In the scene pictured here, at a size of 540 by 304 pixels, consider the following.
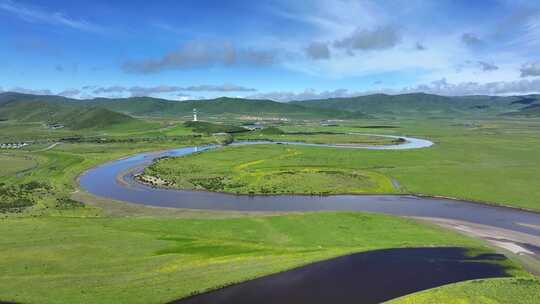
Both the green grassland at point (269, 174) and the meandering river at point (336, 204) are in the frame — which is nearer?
the meandering river at point (336, 204)

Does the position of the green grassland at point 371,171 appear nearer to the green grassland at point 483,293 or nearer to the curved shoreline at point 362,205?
the curved shoreline at point 362,205

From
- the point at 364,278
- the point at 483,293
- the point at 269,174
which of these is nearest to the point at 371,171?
the point at 269,174

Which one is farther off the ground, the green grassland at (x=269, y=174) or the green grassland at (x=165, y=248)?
the green grassland at (x=269, y=174)

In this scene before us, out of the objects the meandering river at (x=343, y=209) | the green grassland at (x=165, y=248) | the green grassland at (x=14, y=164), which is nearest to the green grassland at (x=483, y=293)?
the meandering river at (x=343, y=209)

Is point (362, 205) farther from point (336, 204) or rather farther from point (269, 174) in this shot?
point (269, 174)

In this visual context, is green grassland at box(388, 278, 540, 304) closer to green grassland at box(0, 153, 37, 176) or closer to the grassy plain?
the grassy plain

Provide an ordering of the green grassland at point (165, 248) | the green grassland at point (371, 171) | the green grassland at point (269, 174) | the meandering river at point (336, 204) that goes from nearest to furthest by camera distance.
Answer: the green grassland at point (165, 248), the meandering river at point (336, 204), the green grassland at point (371, 171), the green grassland at point (269, 174)

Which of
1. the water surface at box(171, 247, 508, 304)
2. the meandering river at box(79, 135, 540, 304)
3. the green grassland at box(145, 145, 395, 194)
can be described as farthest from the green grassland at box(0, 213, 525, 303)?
the green grassland at box(145, 145, 395, 194)
